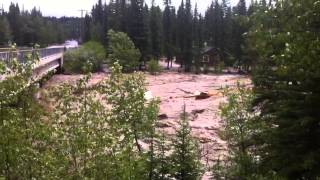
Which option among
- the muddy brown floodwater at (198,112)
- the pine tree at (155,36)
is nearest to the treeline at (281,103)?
the muddy brown floodwater at (198,112)

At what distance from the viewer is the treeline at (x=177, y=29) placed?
112m

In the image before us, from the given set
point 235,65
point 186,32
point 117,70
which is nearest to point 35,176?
point 117,70

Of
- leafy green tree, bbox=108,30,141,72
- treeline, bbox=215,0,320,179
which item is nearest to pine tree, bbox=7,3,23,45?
Result: leafy green tree, bbox=108,30,141,72

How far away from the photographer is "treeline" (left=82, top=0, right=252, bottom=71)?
11219 centimetres

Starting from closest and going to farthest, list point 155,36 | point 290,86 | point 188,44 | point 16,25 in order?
point 290,86 < point 155,36 < point 188,44 < point 16,25

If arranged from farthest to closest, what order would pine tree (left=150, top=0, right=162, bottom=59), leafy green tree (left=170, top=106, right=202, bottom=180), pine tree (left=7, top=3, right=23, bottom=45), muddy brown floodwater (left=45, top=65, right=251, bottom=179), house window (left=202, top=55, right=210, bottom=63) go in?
pine tree (left=7, top=3, right=23, bottom=45), house window (left=202, top=55, right=210, bottom=63), pine tree (left=150, top=0, right=162, bottom=59), muddy brown floodwater (left=45, top=65, right=251, bottom=179), leafy green tree (left=170, top=106, right=202, bottom=180)

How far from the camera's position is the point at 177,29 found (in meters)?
126

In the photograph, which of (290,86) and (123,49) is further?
(123,49)

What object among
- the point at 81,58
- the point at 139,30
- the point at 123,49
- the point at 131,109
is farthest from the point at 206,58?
the point at 131,109

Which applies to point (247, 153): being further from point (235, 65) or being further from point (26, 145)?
point (235, 65)

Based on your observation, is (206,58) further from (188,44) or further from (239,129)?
(239,129)

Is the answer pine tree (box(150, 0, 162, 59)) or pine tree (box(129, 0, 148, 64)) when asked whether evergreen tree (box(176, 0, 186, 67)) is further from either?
pine tree (box(129, 0, 148, 64))

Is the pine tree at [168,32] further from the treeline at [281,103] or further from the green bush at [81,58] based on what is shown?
the treeline at [281,103]

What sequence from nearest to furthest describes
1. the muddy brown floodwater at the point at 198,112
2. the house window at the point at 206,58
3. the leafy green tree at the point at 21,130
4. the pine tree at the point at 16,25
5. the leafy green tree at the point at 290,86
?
the leafy green tree at the point at 21,130 < the leafy green tree at the point at 290,86 < the muddy brown floodwater at the point at 198,112 < the house window at the point at 206,58 < the pine tree at the point at 16,25
